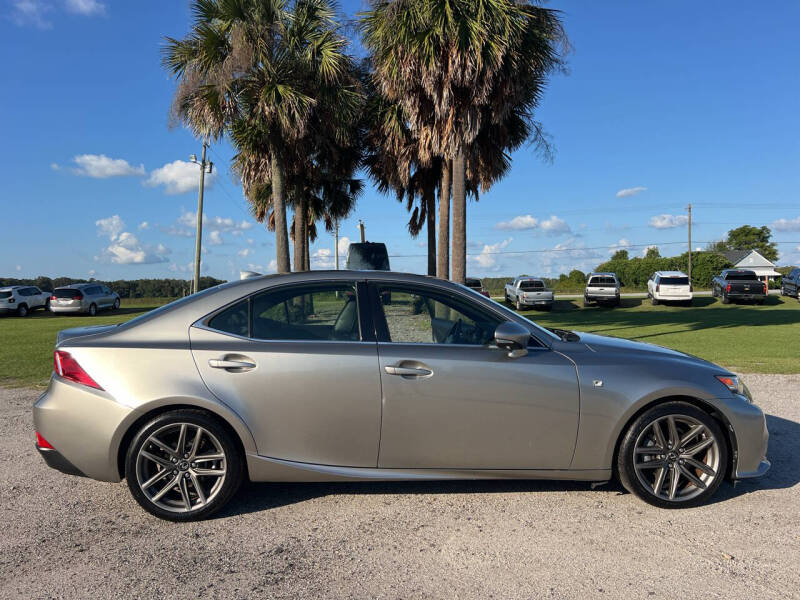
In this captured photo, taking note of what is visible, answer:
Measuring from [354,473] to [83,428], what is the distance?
1.68 m

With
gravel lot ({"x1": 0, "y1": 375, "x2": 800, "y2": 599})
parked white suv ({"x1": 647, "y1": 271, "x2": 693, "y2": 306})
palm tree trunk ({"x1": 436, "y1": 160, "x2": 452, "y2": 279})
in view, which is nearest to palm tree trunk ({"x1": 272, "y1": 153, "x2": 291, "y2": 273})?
palm tree trunk ({"x1": 436, "y1": 160, "x2": 452, "y2": 279})

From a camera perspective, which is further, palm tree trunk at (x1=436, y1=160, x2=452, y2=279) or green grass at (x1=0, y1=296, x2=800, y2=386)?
palm tree trunk at (x1=436, y1=160, x2=452, y2=279)

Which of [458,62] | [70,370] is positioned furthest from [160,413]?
[458,62]

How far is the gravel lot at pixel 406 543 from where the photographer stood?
2.74 m

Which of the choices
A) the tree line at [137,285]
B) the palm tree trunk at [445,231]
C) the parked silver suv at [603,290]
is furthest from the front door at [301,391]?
the tree line at [137,285]

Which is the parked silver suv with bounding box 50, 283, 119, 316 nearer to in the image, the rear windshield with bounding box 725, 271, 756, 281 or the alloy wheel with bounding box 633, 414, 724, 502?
the alloy wheel with bounding box 633, 414, 724, 502

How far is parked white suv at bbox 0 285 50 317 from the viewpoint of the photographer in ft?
95.6

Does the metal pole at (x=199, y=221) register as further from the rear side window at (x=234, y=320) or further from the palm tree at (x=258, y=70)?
the rear side window at (x=234, y=320)

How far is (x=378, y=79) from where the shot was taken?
52.1ft

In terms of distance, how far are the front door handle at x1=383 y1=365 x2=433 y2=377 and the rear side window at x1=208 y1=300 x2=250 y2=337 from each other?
953mm

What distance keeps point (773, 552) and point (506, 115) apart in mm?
13458

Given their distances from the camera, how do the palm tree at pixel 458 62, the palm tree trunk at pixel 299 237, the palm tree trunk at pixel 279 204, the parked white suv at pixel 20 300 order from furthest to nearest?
the parked white suv at pixel 20 300 < the palm tree trunk at pixel 299 237 < the palm tree trunk at pixel 279 204 < the palm tree at pixel 458 62

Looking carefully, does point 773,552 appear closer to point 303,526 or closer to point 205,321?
point 303,526

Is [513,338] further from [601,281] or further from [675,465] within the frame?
[601,281]
